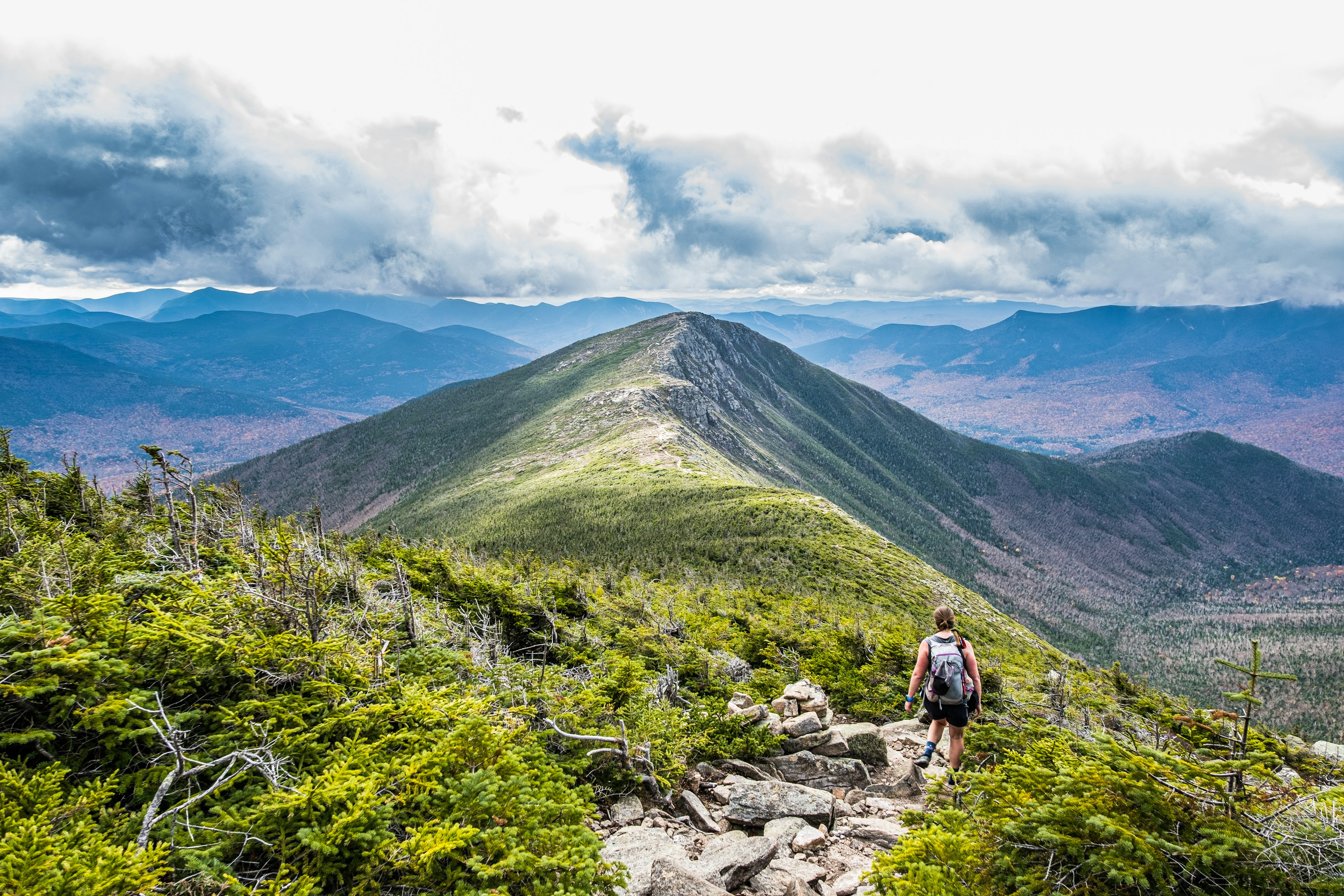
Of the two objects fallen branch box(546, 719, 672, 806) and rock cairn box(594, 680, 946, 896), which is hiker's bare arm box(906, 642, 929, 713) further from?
fallen branch box(546, 719, 672, 806)

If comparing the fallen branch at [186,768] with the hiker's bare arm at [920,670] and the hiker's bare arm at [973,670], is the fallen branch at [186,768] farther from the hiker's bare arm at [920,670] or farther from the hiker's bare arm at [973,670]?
the hiker's bare arm at [973,670]

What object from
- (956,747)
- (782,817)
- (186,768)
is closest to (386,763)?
(186,768)

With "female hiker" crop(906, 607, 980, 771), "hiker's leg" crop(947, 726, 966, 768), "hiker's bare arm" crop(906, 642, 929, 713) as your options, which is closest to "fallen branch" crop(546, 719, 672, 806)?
"hiker's bare arm" crop(906, 642, 929, 713)

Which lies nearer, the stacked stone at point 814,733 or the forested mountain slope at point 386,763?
the forested mountain slope at point 386,763

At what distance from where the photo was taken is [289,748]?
780cm

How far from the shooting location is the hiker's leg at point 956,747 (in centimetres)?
1308

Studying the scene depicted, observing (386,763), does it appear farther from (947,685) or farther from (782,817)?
(947,685)

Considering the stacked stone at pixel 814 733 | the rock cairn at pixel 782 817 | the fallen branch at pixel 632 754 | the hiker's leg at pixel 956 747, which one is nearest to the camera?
the rock cairn at pixel 782 817

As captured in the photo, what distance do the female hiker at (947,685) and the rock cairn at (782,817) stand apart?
57.5 inches

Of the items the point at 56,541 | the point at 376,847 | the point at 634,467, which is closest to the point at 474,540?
the point at 634,467

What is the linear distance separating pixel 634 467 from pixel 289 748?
146791 mm

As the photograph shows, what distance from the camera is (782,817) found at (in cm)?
1184

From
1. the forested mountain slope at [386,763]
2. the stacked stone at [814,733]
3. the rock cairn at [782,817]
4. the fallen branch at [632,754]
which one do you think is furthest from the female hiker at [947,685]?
the fallen branch at [632,754]

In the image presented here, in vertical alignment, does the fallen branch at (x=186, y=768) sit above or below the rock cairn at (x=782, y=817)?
above
